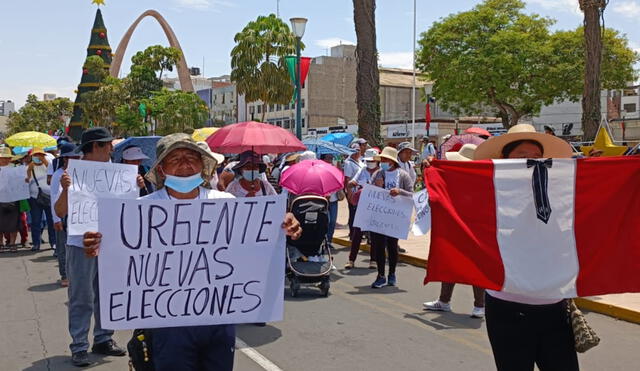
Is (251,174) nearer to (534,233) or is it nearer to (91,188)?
(91,188)

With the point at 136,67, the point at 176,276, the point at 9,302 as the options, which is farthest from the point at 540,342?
the point at 136,67

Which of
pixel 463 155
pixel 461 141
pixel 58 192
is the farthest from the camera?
pixel 461 141

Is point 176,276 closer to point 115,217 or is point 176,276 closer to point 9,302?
point 115,217

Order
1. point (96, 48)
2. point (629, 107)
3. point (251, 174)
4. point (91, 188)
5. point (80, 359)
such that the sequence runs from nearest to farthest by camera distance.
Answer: point (91, 188)
point (80, 359)
point (251, 174)
point (629, 107)
point (96, 48)

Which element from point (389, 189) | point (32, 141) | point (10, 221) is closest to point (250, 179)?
point (389, 189)

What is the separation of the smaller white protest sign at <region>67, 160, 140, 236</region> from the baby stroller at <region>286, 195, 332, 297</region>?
112 inches

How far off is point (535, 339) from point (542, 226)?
0.59 metres

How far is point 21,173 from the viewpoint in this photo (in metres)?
12.9

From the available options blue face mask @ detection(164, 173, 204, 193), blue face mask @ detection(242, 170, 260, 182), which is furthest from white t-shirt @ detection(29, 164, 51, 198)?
blue face mask @ detection(164, 173, 204, 193)

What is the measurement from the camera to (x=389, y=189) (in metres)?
9.58

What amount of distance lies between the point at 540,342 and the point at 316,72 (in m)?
68.1

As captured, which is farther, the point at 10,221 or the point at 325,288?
the point at 10,221

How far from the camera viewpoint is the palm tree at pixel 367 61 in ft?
52.5

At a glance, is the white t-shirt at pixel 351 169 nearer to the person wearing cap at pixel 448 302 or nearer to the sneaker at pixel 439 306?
the person wearing cap at pixel 448 302
